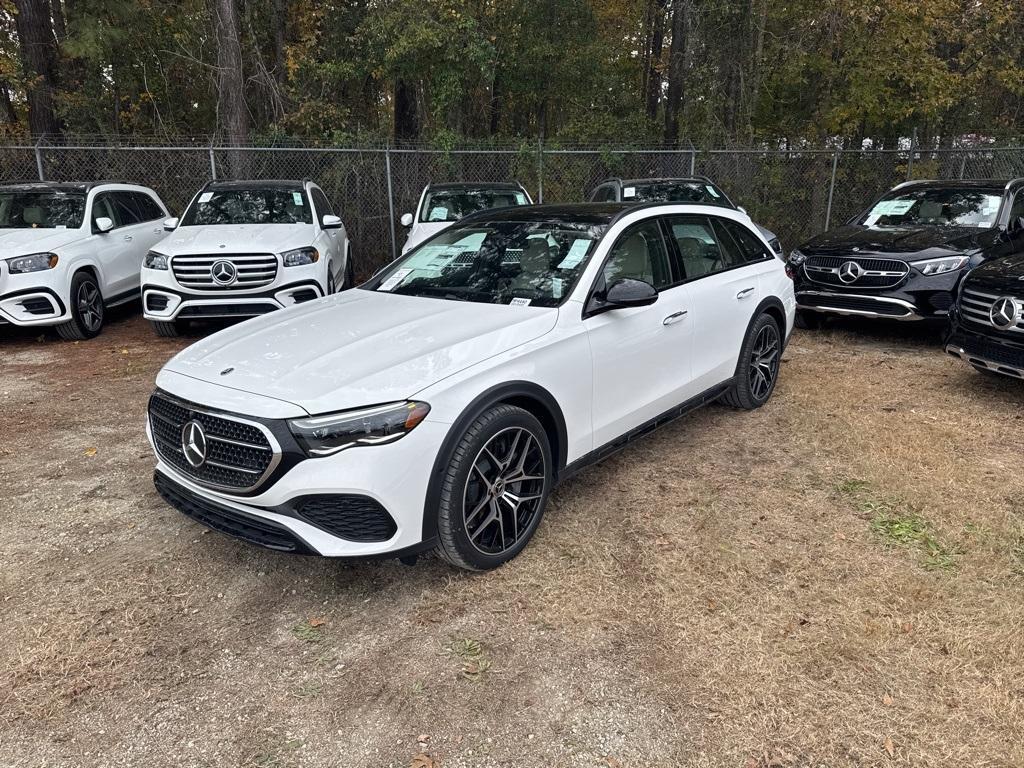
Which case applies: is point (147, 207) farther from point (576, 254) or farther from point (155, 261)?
point (576, 254)

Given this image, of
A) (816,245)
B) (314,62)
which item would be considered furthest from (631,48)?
(816,245)

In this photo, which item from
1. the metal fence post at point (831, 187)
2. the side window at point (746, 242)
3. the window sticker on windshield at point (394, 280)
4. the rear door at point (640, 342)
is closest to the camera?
the rear door at point (640, 342)

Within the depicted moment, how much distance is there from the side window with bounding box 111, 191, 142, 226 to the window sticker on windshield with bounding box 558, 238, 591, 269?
7303 mm

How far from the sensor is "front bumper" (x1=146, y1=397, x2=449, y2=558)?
2828 millimetres

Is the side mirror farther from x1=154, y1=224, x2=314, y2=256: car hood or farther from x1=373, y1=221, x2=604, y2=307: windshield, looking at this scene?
x1=154, y1=224, x2=314, y2=256: car hood

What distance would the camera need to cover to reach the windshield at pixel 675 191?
10016mm

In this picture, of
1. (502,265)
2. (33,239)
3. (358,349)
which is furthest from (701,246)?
(33,239)

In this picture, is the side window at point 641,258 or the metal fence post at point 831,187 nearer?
the side window at point 641,258

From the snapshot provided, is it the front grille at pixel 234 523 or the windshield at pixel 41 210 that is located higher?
the windshield at pixel 41 210

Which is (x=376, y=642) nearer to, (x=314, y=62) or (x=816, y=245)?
(x=816, y=245)

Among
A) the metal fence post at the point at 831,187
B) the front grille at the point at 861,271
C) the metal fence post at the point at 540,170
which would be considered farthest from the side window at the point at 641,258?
the metal fence post at the point at 831,187

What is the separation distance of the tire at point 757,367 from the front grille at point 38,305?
695cm

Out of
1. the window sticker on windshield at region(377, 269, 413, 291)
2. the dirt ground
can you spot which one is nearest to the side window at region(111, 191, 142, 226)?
the dirt ground

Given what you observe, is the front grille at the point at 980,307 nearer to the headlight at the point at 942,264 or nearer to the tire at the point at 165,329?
the headlight at the point at 942,264
